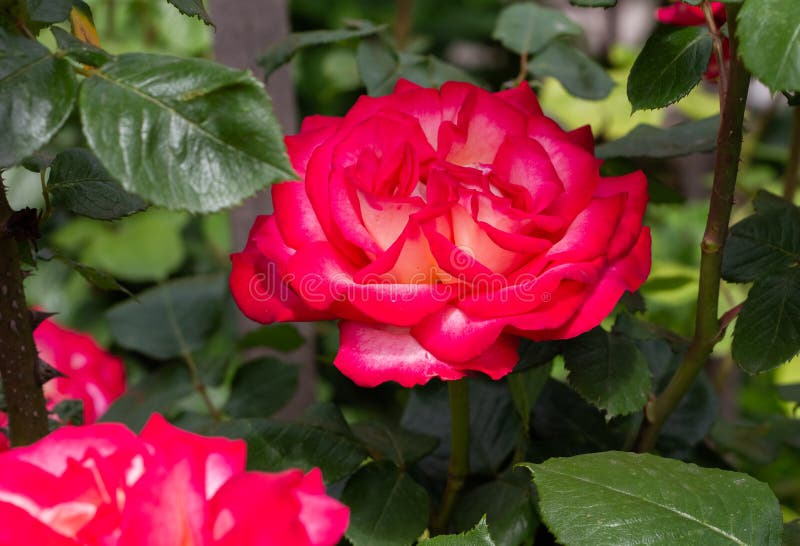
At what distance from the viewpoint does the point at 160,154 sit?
1.27 feet

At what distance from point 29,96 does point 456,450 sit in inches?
13.1

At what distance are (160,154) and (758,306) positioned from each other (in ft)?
1.12

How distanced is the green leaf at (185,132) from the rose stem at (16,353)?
0.45 feet

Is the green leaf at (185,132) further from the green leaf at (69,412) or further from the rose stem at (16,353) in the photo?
the green leaf at (69,412)

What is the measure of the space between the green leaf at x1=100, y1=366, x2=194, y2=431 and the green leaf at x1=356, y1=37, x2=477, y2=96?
31 centimetres

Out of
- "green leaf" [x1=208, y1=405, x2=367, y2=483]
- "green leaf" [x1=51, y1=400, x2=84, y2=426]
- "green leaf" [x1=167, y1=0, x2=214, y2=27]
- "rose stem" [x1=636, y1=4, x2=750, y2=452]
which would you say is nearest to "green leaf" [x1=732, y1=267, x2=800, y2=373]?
"rose stem" [x1=636, y1=4, x2=750, y2=452]

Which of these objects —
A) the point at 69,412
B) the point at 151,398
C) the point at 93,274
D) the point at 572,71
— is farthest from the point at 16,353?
the point at 572,71

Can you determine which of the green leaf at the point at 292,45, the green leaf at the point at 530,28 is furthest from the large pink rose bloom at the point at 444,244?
the green leaf at the point at 530,28

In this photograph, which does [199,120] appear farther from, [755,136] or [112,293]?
[755,136]

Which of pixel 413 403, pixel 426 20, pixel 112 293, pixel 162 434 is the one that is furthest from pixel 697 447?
pixel 426 20

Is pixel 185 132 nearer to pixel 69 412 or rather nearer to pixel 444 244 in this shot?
pixel 444 244

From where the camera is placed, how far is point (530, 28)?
34.4 inches

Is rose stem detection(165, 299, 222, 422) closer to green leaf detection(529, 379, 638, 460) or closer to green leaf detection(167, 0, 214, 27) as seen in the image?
green leaf detection(529, 379, 638, 460)

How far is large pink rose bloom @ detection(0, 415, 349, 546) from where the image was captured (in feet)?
1.20
